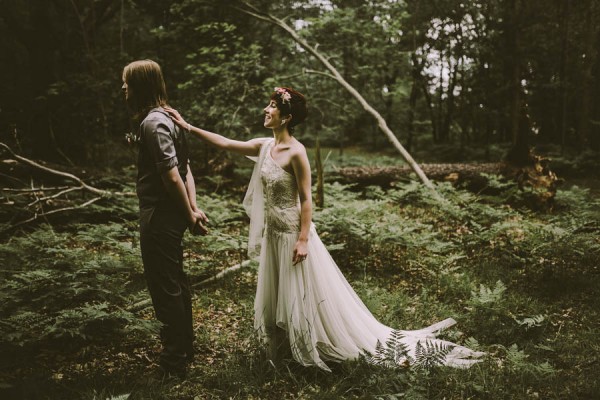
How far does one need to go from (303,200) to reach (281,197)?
222 millimetres

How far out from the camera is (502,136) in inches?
1068

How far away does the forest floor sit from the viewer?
3.61 metres

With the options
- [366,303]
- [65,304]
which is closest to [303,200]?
[366,303]

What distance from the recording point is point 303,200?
153 inches

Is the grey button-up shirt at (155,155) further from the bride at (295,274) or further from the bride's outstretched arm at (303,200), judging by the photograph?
the bride's outstretched arm at (303,200)

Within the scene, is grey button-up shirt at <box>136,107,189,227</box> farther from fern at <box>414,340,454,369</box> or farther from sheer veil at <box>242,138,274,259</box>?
fern at <box>414,340,454,369</box>

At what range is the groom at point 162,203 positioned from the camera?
3414mm

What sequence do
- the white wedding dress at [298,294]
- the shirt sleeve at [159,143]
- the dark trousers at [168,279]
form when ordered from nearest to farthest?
Answer: the shirt sleeve at [159,143] < the dark trousers at [168,279] < the white wedding dress at [298,294]

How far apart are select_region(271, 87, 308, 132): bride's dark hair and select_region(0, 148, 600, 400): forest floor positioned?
214cm

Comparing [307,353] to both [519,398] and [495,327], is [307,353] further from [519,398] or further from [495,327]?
[495,327]

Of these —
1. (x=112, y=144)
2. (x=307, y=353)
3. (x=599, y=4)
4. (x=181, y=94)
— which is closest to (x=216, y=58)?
(x=181, y=94)

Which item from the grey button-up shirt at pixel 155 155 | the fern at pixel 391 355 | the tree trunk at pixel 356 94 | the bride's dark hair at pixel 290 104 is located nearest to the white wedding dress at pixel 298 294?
the fern at pixel 391 355

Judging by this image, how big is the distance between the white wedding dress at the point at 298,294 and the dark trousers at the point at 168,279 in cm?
72

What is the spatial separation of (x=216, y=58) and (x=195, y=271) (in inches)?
275
